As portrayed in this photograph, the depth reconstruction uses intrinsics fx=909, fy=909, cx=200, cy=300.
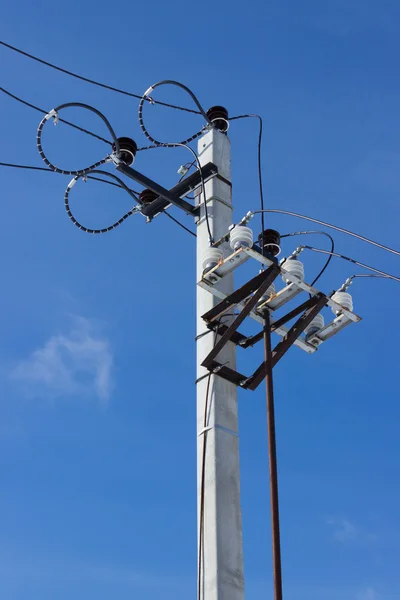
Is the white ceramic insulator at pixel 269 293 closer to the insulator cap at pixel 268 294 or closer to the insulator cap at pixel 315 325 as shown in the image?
the insulator cap at pixel 268 294

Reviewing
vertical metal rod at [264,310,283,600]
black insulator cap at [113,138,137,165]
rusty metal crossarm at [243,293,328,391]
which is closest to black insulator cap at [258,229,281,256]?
rusty metal crossarm at [243,293,328,391]

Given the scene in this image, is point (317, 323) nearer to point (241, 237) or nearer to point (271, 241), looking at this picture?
point (271, 241)

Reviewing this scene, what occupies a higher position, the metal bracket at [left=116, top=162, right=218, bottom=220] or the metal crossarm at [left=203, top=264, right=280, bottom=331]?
the metal bracket at [left=116, top=162, right=218, bottom=220]

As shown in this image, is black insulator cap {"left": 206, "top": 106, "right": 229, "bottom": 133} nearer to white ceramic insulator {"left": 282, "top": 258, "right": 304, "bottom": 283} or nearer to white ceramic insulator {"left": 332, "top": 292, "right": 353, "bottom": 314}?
white ceramic insulator {"left": 282, "top": 258, "right": 304, "bottom": 283}

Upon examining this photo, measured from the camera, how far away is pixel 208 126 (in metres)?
12.1

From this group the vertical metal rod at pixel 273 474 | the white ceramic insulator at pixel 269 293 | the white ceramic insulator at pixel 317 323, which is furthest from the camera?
the white ceramic insulator at pixel 317 323

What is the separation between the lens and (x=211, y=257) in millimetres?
9883

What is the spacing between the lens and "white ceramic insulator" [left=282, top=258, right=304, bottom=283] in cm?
976

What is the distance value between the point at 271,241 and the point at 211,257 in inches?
38.2

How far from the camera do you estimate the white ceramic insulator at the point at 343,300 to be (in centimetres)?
1017

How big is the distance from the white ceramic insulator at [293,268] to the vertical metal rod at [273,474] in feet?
2.15

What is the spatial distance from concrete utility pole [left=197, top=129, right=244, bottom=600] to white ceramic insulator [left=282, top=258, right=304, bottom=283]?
0.72m

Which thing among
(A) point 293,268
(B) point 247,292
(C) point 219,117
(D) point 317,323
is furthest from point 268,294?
(C) point 219,117

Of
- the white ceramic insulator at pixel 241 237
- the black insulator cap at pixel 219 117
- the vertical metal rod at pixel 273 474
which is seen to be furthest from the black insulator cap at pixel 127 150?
the vertical metal rod at pixel 273 474
